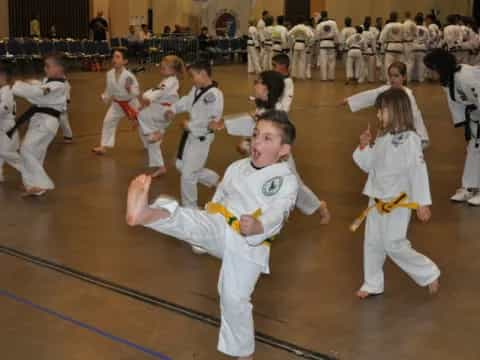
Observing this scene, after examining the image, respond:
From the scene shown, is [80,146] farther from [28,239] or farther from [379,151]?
[379,151]

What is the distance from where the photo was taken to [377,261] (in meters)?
4.95

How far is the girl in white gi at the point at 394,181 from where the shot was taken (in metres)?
4.71

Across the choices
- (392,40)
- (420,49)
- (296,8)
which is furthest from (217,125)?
(296,8)

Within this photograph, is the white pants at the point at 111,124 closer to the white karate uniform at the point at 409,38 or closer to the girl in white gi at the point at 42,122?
the girl in white gi at the point at 42,122

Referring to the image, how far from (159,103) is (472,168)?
11.9 feet

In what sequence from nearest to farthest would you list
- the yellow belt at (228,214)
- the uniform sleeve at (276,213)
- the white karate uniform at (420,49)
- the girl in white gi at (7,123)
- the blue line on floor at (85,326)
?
1. the uniform sleeve at (276,213)
2. the yellow belt at (228,214)
3. the blue line on floor at (85,326)
4. the girl in white gi at (7,123)
5. the white karate uniform at (420,49)

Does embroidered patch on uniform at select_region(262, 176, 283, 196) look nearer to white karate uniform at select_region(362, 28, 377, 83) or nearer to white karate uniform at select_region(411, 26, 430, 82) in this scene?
white karate uniform at select_region(362, 28, 377, 83)

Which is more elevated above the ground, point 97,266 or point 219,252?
point 219,252

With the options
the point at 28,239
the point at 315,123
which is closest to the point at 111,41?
the point at 315,123

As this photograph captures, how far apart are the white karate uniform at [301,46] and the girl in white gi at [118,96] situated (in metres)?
12.3

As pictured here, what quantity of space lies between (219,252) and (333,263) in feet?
6.62

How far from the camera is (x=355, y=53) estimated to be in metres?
20.4

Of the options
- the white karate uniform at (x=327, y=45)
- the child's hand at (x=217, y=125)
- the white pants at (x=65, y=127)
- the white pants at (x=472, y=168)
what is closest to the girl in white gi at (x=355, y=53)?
the white karate uniform at (x=327, y=45)

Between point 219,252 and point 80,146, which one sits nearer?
point 219,252
